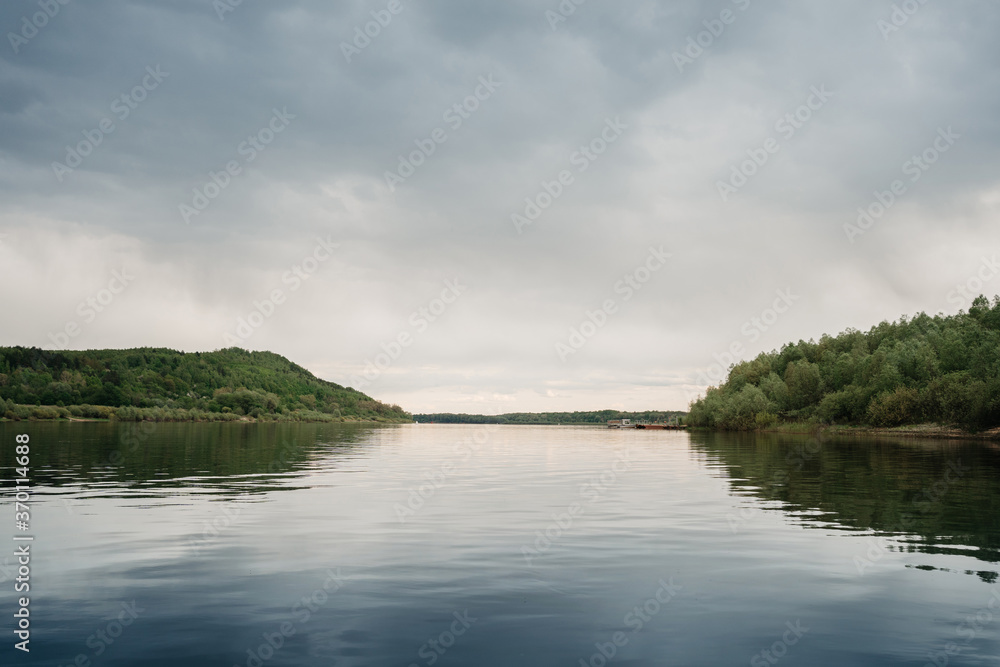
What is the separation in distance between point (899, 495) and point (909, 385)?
141 m

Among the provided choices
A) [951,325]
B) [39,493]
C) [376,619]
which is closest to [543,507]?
[376,619]

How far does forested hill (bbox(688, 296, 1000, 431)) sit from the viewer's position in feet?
402

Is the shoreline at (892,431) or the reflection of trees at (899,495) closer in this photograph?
the reflection of trees at (899,495)

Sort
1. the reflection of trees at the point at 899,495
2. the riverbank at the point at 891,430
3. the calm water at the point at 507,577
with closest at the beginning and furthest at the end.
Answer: the calm water at the point at 507,577 < the reflection of trees at the point at 899,495 < the riverbank at the point at 891,430

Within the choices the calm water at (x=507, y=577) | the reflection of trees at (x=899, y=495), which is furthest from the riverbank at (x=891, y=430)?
the calm water at (x=507, y=577)

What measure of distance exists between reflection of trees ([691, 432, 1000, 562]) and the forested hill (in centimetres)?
7165

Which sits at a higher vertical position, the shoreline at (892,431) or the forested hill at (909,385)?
the forested hill at (909,385)

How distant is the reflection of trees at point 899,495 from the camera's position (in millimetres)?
24328

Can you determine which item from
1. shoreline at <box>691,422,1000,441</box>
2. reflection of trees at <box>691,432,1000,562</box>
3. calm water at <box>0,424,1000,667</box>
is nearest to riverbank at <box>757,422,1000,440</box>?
shoreline at <box>691,422,1000,441</box>

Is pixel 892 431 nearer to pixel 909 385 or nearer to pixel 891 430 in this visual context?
pixel 891 430

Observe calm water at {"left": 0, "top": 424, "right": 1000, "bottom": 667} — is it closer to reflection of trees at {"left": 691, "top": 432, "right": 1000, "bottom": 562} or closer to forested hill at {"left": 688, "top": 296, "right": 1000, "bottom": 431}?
reflection of trees at {"left": 691, "top": 432, "right": 1000, "bottom": 562}

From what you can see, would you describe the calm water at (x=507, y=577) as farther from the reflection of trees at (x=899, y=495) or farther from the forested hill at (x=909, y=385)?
the forested hill at (x=909, y=385)

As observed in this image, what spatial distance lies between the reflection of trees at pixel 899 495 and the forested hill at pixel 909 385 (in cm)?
7165

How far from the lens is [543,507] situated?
32.3m
